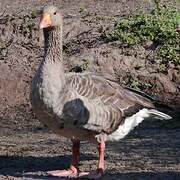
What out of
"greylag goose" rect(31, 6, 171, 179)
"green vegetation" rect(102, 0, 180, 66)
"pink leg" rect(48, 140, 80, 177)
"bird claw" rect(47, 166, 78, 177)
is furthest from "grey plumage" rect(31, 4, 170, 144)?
"green vegetation" rect(102, 0, 180, 66)

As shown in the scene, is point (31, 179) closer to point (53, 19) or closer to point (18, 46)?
point (53, 19)

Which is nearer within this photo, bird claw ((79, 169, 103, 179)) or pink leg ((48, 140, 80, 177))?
bird claw ((79, 169, 103, 179))

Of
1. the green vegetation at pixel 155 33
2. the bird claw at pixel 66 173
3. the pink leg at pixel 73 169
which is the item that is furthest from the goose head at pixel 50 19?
the green vegetation at pixel 155 33

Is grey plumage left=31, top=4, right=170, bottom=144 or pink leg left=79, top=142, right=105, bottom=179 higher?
grey plumage left=31, top=4, right=170, bottom=144

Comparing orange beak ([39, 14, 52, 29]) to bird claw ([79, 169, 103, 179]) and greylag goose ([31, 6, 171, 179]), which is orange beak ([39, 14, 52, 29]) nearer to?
greylag goose ([31, 6, 171, 179])

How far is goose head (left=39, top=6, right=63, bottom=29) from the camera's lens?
24.6 feet

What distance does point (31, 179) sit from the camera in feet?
24.8

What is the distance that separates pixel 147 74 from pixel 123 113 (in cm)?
417

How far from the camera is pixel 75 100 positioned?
7277 millimetres

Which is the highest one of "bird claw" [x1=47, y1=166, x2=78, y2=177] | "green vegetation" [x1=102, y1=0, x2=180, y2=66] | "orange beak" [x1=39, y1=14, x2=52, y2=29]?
"green vegetation" [x1=102, y1=0, x2=180, y2=66]

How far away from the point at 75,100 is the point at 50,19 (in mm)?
955

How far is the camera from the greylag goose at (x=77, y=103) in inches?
286

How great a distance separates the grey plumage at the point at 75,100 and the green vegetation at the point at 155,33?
437 cm

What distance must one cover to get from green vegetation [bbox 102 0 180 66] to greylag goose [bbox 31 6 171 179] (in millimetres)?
4242
